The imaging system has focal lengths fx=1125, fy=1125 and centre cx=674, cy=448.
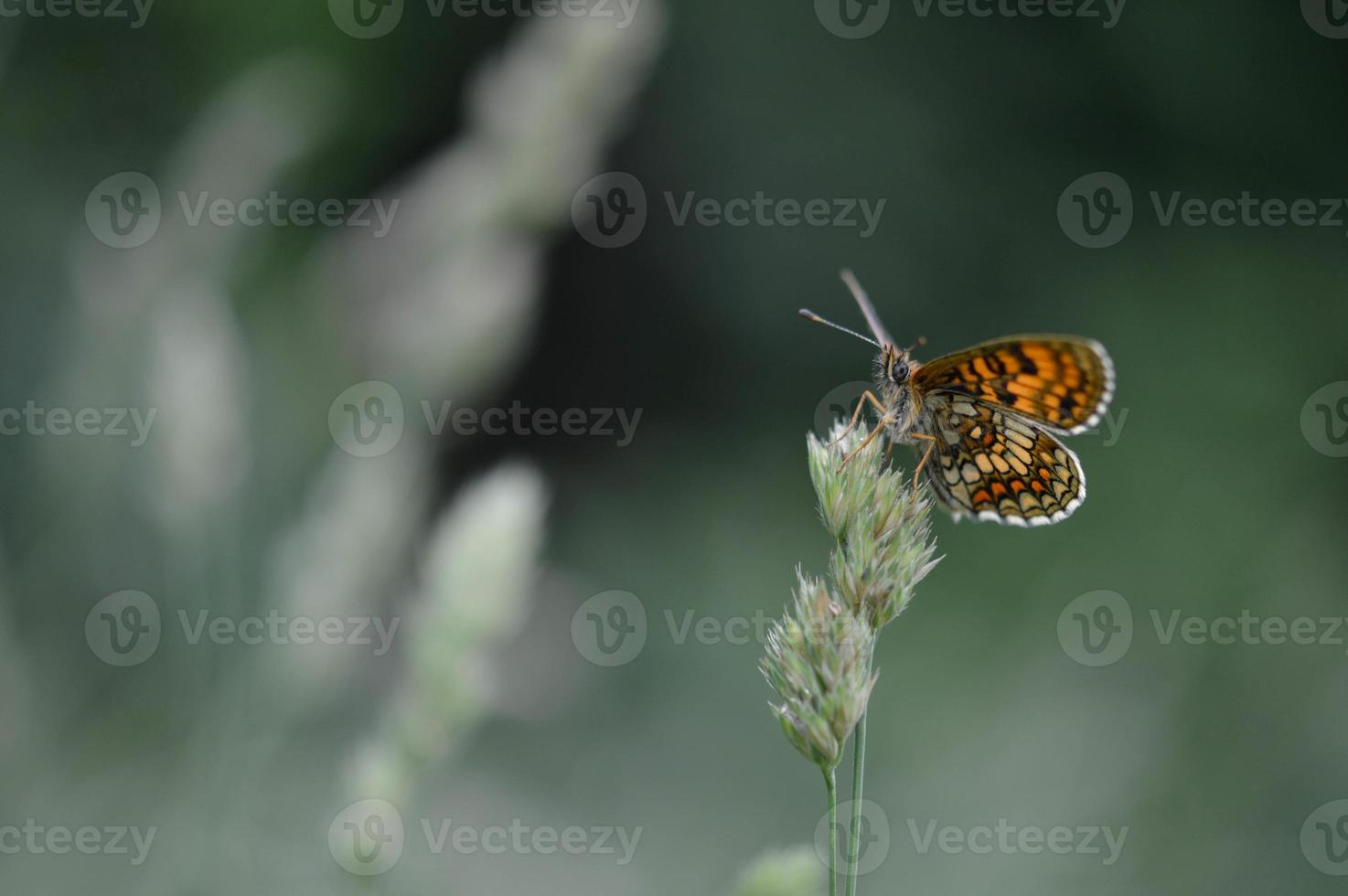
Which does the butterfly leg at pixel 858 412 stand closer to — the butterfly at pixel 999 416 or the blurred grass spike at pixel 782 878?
the butterfly at pixel 999 416

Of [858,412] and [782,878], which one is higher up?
[858,412]

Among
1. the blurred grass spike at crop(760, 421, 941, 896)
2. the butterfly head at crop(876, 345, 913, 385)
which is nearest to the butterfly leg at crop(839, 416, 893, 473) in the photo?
the blurred grass spike at crop(760, 421, 941, 896)

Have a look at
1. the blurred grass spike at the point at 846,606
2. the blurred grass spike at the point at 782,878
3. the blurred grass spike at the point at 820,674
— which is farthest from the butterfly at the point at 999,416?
the blurred grass spike at the point at 782,878

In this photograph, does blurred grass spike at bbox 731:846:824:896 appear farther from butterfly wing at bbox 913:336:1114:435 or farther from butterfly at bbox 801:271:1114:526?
butterfly wing at bbox 913:336:1114:435

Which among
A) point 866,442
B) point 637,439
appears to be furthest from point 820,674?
point 637,439

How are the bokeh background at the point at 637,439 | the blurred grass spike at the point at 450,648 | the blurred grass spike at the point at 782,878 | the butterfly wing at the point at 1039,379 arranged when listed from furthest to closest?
the bokeh background at the point at 637,439
the butterfly wing at the point at 1039,379
the blurred grass spike at the point at 450,648
the blurred grass spike at the point at 782,878

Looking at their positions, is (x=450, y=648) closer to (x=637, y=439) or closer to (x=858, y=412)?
(x=858, y=412)
